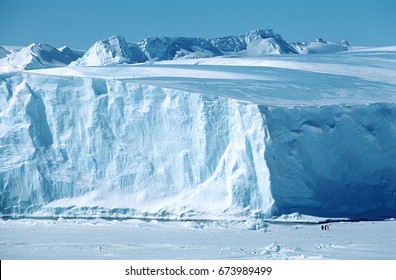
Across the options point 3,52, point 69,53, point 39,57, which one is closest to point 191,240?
point 39,57

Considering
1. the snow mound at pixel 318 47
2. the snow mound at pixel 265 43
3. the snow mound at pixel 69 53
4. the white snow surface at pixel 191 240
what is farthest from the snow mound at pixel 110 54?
the white snow surface at pixel 191 240

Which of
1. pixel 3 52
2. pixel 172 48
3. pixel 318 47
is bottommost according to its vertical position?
pixel 3 52

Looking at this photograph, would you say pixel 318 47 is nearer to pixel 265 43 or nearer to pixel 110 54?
pixel 265 43

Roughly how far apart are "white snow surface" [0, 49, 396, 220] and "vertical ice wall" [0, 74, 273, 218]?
3cm

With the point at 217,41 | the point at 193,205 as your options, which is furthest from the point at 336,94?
the point at 217,41

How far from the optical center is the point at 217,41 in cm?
6406

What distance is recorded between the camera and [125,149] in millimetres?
20094

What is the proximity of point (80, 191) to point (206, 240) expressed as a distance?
18.1 feet

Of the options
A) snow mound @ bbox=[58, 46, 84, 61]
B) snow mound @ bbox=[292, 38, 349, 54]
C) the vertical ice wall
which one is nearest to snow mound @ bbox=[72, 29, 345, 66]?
snow mound @ bbox=[292, 38, 349, 54]

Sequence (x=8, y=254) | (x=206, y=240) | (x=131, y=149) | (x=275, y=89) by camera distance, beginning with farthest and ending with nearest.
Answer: (x=275, y=89), (x=131, y=149), (x=206, y=240), (x=8, y=254)

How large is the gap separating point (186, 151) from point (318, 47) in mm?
40948

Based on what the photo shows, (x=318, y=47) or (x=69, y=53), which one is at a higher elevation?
(x=318, y=47)

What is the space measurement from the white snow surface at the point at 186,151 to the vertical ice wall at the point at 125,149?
0.03 m

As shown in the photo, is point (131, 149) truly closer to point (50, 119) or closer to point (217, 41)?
point (50, 119)
